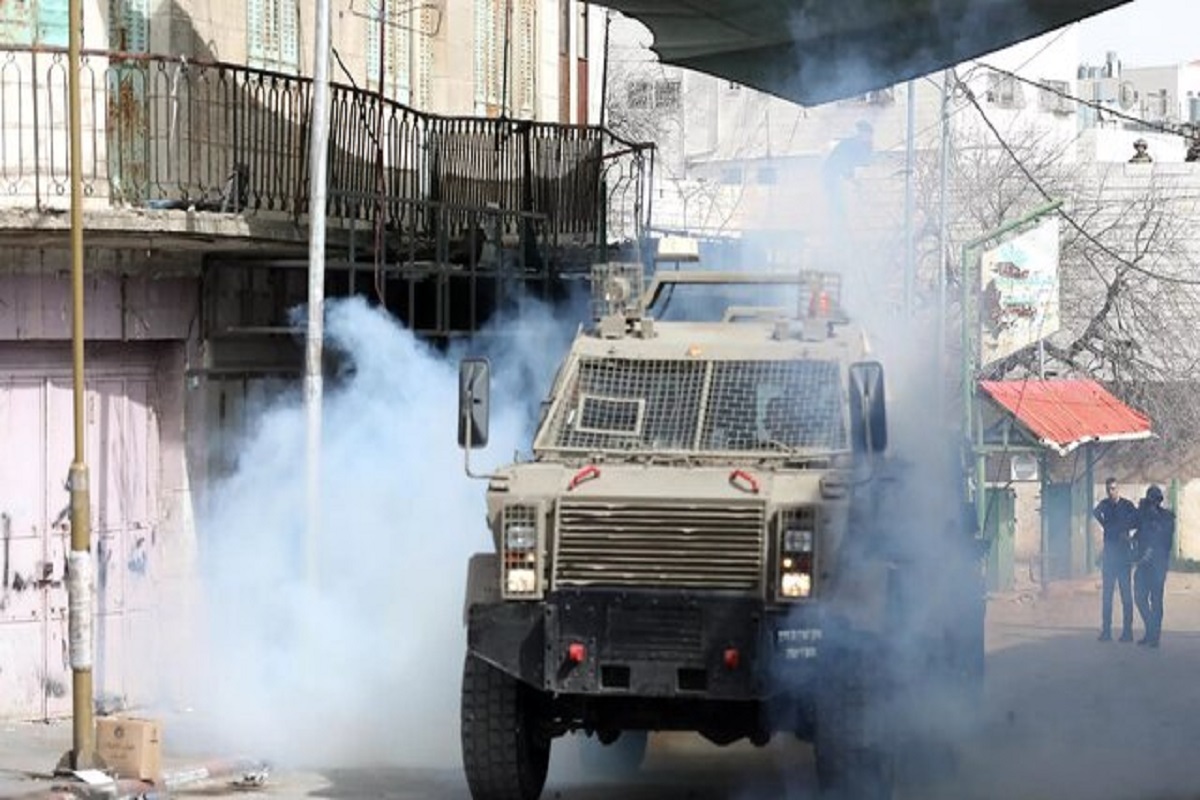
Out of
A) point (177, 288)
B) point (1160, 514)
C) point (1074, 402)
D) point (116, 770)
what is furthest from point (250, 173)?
point (1074, 402)

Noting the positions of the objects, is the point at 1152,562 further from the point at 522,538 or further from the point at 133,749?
the point at 522,538

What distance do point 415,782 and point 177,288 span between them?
Result: 16.8ft

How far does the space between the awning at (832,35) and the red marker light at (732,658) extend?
4768 millimetres

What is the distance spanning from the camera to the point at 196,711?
18.1 m

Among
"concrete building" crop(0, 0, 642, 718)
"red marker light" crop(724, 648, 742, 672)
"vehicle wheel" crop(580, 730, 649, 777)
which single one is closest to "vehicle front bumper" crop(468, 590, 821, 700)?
"red marker light" crop(724, 648, 742, 672)

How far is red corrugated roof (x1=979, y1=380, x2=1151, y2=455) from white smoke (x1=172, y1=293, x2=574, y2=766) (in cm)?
1285

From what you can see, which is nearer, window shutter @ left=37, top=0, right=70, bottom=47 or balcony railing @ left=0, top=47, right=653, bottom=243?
balcony railing @ left=0, top=47, right=653, bottom=243

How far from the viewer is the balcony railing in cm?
1697

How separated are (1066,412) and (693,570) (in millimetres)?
20721

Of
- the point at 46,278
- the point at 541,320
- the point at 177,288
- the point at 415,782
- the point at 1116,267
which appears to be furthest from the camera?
the point at 1116,267

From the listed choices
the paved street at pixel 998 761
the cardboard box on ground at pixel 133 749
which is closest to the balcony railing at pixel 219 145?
the cardboard box on ground at pixel 133 749

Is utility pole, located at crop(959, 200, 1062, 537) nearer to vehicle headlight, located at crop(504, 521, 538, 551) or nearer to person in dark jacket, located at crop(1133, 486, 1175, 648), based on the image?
person in dark jacket, located at crop(1133, 486, 1175, 648)

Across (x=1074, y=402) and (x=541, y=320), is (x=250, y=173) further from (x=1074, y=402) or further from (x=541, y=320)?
(x=1074, y=402)

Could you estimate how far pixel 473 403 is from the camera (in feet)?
45.4
